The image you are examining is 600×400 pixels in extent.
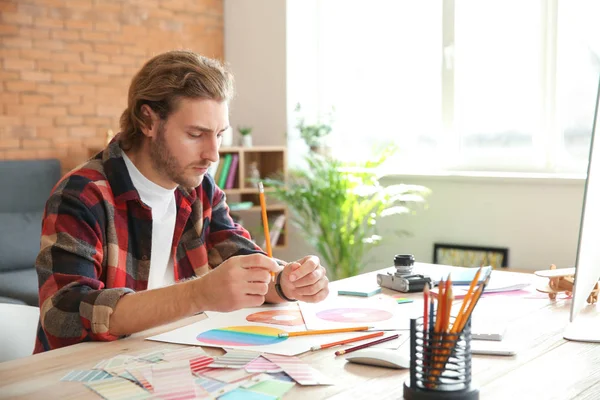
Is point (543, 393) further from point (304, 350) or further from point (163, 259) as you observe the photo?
point (163, 259)

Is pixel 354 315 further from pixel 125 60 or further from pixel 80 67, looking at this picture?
pixel 125 60

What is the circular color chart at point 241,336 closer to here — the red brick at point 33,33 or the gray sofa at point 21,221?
the gray sofa at point 21,221

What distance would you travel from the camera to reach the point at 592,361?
1.39 meters

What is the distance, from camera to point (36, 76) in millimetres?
4758

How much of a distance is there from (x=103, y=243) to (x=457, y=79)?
3470 mm

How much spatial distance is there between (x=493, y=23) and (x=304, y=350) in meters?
3.70

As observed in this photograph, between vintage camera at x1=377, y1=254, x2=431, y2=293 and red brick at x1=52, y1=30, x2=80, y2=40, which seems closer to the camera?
vintage camera at x1=377, y1=254, x2=431, y2=293

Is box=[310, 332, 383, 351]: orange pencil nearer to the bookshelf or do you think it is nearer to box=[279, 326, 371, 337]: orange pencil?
box=[279, 326, 371, 337]: orange pencil

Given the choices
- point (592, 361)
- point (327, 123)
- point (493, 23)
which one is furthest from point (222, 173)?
point (592, 361)

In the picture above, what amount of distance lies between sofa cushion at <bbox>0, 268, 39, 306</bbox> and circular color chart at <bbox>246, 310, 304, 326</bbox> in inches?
88.2

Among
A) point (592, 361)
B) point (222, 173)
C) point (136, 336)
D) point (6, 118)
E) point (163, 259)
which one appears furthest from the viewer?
point (222, 173)

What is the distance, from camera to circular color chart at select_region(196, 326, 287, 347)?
1507mm

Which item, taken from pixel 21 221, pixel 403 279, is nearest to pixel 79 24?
pixel 21 221

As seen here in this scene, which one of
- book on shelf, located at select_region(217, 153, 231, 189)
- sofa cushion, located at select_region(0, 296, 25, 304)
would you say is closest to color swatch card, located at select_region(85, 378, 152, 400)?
sofa cushion, located at select_region(0, 296, 25, 304)
